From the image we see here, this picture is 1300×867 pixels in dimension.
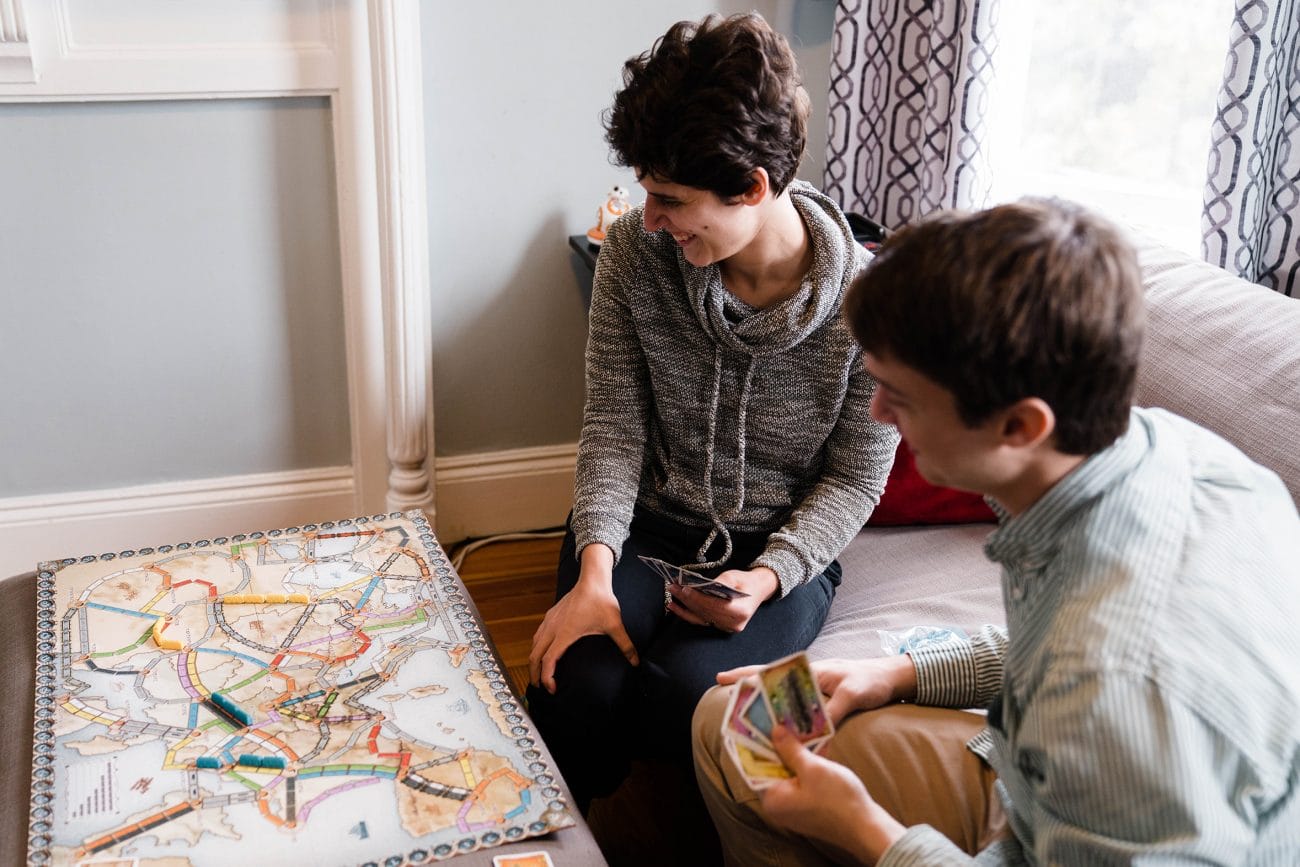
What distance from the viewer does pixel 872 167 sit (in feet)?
7.75

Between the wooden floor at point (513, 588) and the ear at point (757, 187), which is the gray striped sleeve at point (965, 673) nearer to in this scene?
the ear at point (757, 187)

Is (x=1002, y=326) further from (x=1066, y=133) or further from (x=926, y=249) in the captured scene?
(x=1066, y=133)

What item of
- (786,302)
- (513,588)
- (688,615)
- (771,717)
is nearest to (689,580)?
(688,615)

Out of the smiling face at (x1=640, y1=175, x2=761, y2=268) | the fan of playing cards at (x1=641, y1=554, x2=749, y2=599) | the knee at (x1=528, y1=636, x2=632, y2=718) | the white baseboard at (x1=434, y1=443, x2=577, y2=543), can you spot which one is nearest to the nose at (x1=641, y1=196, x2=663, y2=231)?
the smiling face at (x1=640, y1=175, x2=761, y2=268)

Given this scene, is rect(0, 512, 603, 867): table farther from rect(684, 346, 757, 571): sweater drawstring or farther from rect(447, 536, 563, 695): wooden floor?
rect(447, 536, 563, 695): wooden floor

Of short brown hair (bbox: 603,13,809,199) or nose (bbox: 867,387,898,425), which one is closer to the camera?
nose (bbox: 867,387,898,425)

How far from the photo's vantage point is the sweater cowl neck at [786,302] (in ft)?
5.11

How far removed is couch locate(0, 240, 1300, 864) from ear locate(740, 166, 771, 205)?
56 cm

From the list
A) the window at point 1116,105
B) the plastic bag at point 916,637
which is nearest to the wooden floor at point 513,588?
the plastic bag at point 916,637

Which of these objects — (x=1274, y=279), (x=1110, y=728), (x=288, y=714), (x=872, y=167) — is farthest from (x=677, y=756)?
(x=872, y=167)

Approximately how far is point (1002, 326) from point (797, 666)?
37 centimetres

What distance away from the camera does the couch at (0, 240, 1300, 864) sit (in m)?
1.34

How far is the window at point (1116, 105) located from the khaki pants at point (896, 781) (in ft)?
3.71

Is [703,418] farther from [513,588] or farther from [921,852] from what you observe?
[513,588]
